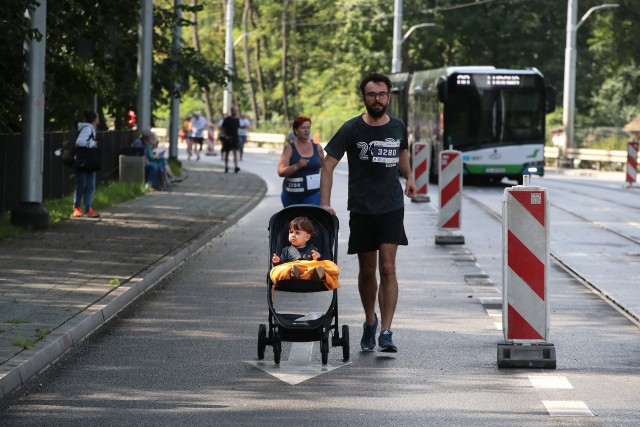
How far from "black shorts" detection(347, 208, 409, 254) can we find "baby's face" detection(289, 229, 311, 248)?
0.44 metres

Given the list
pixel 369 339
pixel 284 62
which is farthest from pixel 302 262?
pixel 284 62

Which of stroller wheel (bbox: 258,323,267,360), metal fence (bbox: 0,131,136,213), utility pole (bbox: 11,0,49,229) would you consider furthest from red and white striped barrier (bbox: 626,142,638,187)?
stroller wheel (bbox: 258,323,267,360)

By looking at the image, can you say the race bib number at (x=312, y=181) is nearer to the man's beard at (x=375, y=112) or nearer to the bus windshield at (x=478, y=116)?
the man's beard at (x=375, y=112)

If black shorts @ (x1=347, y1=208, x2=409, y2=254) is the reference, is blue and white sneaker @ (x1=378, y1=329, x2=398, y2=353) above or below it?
below

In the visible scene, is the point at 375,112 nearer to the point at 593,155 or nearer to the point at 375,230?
the point at 375,230

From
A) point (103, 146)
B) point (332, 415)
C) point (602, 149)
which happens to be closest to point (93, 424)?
point (332, 415)

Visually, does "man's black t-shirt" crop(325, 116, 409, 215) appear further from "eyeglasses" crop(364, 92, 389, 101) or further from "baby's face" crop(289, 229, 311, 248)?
"baby's face" crop(289, 229, 311, 248)

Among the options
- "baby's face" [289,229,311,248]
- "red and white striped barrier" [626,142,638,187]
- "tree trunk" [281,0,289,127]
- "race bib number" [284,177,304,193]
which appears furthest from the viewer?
"tree trunk" [281,0,289,127]

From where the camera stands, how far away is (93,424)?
7.70m

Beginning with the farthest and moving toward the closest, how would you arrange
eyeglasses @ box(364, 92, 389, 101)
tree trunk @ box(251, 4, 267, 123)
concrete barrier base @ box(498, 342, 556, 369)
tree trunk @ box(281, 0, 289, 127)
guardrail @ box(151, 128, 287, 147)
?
tree trunk @ box(251, 4, 267, 123) → tree trunk @ box(281, 0, 289, 127) → guardrail @ box(151, 128, 287, 147) → eyeglasses @ box(364, 92, 389, 101) → concrete barrier base @ box(498, 342, 556, 369)

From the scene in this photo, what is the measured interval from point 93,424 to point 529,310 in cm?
327

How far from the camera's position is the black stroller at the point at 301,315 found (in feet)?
32.1

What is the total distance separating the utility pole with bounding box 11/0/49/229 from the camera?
64.8ft

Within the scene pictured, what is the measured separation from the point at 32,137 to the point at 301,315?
1071 cm
